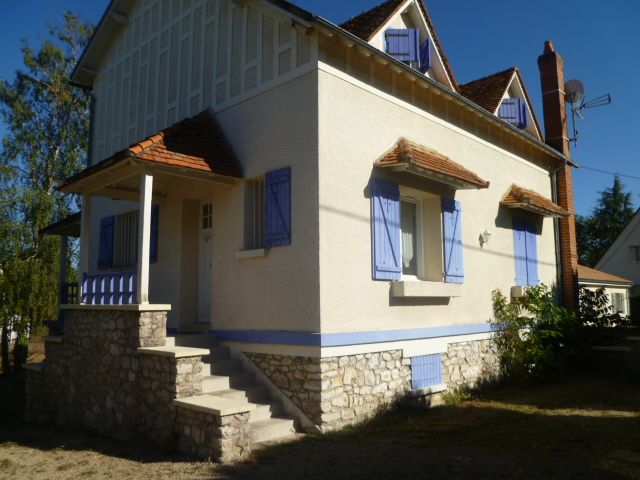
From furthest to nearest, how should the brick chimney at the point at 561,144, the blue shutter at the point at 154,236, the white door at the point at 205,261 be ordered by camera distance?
the brick chimney at the point at 561,144 < the blue shutter at the point at 154,236 < the white door at the point at 205,261

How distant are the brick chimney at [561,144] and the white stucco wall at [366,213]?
3210 millimetres

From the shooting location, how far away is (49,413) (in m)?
9.30

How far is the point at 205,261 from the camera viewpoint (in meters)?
9.52

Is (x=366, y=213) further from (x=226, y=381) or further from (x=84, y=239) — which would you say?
(x=84, y=239)

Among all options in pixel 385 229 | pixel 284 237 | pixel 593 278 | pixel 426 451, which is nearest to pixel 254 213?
pixel 284 237

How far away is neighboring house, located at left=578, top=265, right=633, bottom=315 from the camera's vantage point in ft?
69.6

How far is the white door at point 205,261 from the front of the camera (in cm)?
941

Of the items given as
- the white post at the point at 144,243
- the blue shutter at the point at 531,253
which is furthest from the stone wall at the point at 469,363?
the white post at the point at 144,243

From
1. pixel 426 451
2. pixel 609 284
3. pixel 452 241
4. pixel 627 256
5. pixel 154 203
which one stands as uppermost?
pixel 627 256

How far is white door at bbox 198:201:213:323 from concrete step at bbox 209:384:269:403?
232 centimetres

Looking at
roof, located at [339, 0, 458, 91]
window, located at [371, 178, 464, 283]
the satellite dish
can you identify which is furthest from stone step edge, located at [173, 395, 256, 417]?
the satellite dish

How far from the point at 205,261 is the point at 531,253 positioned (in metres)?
7.25

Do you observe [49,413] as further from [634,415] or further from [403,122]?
[634,415]

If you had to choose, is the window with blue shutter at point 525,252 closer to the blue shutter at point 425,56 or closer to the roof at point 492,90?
the roof at point 492,90
